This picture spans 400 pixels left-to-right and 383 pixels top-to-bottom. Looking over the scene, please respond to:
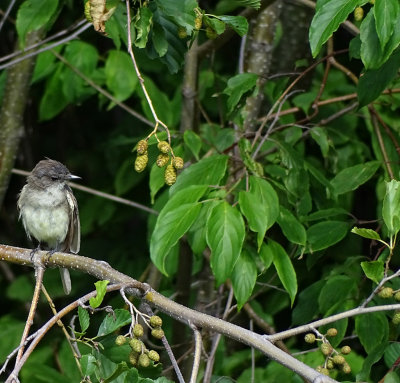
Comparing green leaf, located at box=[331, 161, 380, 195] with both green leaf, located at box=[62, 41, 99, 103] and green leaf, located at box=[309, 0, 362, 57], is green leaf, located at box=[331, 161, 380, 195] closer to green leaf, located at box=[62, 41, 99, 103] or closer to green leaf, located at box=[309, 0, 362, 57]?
green leaf, located at box=[309, 0, 362, 57]

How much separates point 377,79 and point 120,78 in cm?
170

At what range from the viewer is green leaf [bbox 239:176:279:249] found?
2.88 metres

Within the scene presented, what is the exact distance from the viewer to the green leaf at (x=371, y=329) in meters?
3.31

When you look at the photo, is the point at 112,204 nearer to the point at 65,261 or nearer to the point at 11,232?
the point at 11,232

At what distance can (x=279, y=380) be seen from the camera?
13.7ft

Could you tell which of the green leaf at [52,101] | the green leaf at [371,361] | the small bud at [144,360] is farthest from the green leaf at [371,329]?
the green leaf at [52,101]

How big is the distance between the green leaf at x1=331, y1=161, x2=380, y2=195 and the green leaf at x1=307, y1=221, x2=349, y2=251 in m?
0.21

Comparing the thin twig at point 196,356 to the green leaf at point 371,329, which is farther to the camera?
the green leaf at point 371,329

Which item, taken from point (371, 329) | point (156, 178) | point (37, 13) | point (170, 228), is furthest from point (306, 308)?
point (37, 13)

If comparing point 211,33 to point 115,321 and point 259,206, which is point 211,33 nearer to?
point 259,206

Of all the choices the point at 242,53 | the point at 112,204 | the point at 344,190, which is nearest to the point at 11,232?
the point at 112,204

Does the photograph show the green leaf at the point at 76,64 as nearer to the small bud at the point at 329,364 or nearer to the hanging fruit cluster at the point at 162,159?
the hanging fruit cluster at the point at 162,159

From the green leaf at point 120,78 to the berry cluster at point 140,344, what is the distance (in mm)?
2426

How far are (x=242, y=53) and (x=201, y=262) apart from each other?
1.11m
